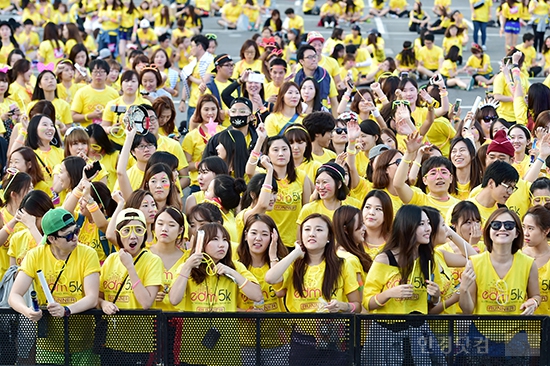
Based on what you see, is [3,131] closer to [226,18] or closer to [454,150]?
[454,150]

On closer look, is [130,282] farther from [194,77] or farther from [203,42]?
[203,42]

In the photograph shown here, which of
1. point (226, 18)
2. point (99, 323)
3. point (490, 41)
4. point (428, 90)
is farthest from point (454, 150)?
point (226, 18)

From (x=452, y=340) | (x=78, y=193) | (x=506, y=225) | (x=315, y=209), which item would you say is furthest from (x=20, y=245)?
(x=506, y=225)

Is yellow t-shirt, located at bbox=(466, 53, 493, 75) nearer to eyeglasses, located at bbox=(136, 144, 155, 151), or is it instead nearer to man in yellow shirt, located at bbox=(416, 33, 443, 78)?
man in yellow shirt, located at bbox=(416, 33, 443, 78)

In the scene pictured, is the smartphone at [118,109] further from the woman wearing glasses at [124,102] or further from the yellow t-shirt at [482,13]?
the yellow t-shirt at [482,13]

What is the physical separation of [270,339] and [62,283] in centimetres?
154

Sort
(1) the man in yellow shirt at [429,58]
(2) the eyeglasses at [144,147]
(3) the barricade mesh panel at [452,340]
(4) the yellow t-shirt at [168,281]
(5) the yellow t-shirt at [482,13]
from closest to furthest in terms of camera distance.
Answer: (3) the barricade mesh panel at [452,340]
(4) the yellow t-shirt at [168,281]
(2) the eyeglasses at [144,147]
(1) the man in yellow shirt at [429,58]
(5) the yellow t-shirt at [482,13]

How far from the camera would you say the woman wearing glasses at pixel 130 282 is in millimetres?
6172

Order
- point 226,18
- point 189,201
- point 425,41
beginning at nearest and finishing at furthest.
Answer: point 189,201 < point 425,41 < point 226,18

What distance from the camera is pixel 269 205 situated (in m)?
8.10

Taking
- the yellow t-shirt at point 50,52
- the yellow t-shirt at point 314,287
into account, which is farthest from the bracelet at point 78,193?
the yellow t-shirt at point 50,52

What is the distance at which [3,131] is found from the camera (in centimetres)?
1162

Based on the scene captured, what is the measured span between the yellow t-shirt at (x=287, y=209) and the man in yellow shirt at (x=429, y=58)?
14104 mm

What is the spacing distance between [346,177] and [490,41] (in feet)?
64.8
